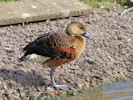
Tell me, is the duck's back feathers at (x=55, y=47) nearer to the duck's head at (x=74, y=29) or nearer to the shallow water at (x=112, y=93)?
the duck's head at (x=74, y=29)

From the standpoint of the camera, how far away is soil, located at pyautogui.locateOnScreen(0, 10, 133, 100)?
7027mm

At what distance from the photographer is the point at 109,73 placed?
24.7 feet

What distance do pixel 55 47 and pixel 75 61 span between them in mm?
1126

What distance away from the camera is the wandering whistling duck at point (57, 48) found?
6.75 m

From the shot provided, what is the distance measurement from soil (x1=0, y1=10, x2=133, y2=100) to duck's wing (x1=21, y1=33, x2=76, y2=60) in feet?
1.75

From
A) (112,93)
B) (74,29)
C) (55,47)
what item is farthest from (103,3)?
(55,47)

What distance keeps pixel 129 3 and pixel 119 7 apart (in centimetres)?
29

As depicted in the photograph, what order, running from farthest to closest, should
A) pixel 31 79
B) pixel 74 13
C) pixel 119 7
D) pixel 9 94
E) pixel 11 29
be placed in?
pixel 119 7 → pixel 74 13 → pixel 11 29 → pixel 31 79 → pixel 9 94

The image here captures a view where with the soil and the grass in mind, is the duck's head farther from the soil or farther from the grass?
the grass

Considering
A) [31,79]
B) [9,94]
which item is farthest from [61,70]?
[9,94]

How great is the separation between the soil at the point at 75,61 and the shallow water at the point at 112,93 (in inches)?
5.9

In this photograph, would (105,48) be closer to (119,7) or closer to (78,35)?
(78,35)

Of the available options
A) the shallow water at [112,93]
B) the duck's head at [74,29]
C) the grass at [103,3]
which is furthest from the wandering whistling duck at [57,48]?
the grass at [103,3]

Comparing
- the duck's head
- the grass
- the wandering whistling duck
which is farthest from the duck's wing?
the grass
